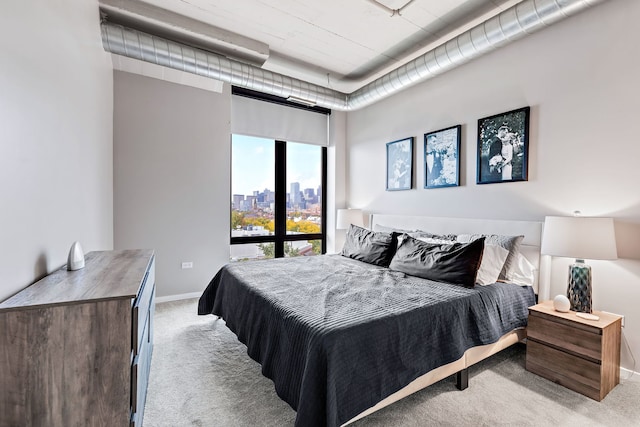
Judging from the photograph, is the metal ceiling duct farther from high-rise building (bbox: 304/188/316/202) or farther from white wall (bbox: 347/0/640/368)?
high-rise building (bbox: 304/188/316/202)

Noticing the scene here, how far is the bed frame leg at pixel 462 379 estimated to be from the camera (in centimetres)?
204

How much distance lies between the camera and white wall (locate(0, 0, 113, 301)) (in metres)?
1.15

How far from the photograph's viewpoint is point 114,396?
1.19 m

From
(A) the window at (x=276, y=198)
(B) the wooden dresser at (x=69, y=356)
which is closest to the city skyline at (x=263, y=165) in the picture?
(A) the window at (x=276, y=198)

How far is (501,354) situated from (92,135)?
3.91 metres

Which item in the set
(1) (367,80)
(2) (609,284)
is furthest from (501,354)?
(1) (367,80)

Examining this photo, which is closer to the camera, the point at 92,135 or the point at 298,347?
the point at 298,347

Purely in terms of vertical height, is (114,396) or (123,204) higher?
(123,204)

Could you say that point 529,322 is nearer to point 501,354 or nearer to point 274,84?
point 501,354

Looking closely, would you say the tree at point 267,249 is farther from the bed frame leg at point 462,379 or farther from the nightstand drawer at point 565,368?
the nightstand drawer at point 565,368

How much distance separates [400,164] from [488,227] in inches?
59.4

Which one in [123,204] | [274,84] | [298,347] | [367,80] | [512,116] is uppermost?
[367,80]

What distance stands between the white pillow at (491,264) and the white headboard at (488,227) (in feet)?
0.97

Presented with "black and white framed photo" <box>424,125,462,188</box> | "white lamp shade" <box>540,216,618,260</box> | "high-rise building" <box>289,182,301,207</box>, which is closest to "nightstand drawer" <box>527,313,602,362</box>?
"white lamp shade" <box>540,216,618,260</box>
